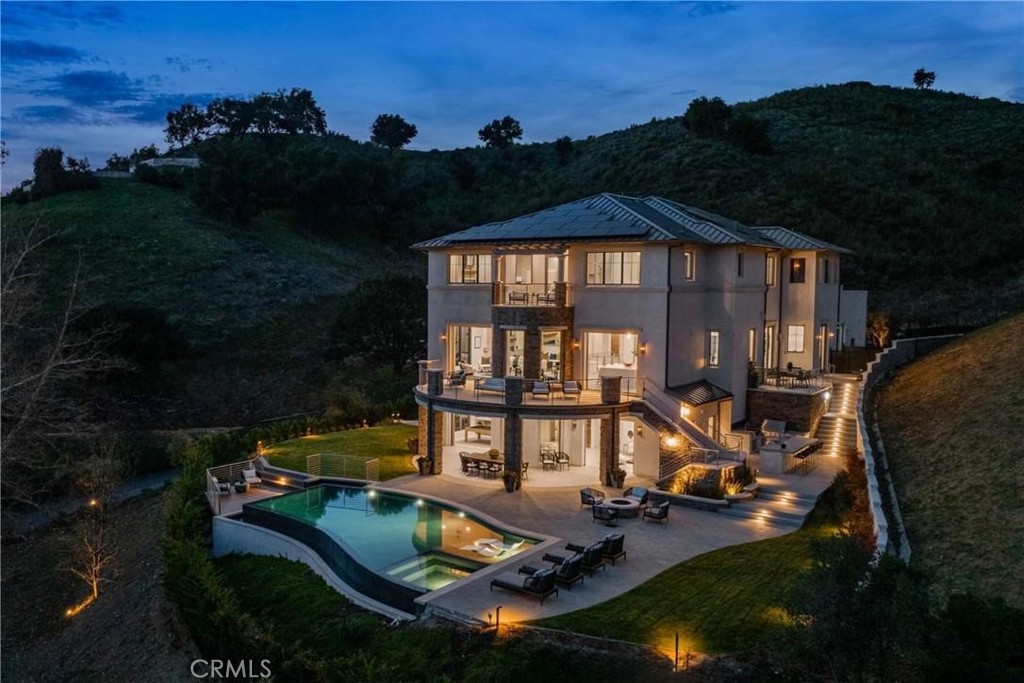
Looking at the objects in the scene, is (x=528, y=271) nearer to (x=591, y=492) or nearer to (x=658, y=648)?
(x=591, y=492)

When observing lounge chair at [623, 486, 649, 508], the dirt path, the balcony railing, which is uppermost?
the balcony railing

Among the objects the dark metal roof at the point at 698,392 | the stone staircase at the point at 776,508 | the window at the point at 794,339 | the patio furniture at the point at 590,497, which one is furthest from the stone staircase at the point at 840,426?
Result: the patio furniture at the point at 590,497

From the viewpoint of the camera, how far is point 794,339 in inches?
1303

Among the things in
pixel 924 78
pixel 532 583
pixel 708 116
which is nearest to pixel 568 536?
pixel 532 583

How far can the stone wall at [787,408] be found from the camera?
27406 millimetres

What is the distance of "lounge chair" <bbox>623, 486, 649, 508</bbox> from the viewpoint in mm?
20727

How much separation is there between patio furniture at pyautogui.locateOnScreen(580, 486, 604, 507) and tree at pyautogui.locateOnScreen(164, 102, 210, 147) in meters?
97.0

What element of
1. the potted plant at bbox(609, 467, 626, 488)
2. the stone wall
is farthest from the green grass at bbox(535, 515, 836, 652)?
the stone wall

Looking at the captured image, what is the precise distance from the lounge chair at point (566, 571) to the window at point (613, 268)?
1232cm

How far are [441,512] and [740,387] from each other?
44.7ft

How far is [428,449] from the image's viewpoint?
24734 millimetres

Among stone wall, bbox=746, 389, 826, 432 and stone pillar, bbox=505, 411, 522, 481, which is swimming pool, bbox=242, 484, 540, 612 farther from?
stone wall, bbox=746, 389, 826, 432

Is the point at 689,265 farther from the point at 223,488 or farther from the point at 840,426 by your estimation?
the point at 223,488

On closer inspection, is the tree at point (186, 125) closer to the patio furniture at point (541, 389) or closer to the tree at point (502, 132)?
the tree at point (502, 132)
